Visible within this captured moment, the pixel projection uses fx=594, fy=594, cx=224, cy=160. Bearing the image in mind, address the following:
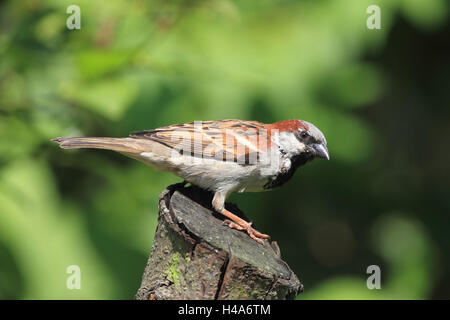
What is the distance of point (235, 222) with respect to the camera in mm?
3281

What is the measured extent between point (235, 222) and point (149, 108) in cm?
140

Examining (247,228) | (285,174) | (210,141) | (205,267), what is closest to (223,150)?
(210,141)

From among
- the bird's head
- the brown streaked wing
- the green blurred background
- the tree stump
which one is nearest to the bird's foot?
the tree stump

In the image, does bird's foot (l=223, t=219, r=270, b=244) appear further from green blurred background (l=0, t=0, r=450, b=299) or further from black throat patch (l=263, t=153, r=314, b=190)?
green blurred background (l=0, t=0, r=450, b=299)

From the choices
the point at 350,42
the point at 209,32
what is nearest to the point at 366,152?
the point at 350,42

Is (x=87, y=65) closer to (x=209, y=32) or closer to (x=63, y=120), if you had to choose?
(x=63, y=120)

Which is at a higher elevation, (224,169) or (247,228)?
(224,169)

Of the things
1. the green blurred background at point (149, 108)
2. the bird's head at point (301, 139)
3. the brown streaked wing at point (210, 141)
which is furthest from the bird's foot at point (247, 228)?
the green blurred background at point (149, 108)

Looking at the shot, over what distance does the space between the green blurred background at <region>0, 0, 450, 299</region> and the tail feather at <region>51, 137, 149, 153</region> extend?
27 cm

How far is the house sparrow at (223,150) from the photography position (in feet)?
11.7

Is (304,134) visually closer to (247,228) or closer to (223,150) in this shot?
(223,150)

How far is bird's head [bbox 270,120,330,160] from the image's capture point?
12.3 ft

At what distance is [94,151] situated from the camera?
4.37 meters

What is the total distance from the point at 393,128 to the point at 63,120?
12.1 ft
